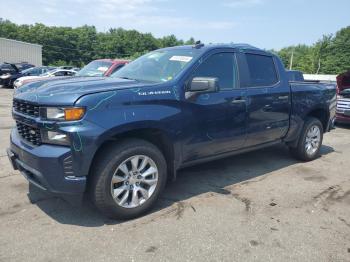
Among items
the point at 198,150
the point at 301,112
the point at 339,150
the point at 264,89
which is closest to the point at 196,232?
the point at 198,150

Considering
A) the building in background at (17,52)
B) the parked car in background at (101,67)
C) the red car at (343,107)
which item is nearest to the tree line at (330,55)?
the building in background at (17,52)

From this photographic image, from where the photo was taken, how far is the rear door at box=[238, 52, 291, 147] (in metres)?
5.00

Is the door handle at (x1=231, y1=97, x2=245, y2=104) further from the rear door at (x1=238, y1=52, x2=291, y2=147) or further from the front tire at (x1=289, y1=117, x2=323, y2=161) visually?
the front tire at (x1=289, y1=117, x2=323, y2=161)

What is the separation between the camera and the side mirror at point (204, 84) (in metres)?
4.05

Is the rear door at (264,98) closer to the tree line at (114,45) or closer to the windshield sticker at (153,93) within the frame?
the windshield sticker at (153,93)

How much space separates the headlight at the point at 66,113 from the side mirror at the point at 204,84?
134 centimetres

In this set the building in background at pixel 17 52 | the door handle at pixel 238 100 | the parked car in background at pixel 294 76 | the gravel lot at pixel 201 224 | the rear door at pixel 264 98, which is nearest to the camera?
the gravel lot at pixel 201 224

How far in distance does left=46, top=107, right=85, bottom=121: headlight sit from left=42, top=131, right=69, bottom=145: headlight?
0.47 feet

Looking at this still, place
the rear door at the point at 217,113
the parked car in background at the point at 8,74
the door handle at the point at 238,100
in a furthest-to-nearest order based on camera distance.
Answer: the parked car in background at the point at 8,74 < the door handle at the point at 238,100 < the rear door at the point at 217,113

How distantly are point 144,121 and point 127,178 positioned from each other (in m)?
0.61

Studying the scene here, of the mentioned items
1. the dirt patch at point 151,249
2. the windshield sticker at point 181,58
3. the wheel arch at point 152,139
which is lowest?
the dirt patch at point 151,249

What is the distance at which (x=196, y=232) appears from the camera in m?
3.62

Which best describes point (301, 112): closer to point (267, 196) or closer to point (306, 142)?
point (306, 142)

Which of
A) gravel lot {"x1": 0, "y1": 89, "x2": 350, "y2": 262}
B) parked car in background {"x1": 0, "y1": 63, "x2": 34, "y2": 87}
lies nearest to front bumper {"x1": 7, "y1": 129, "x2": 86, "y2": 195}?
gravel lot {"x1": 0, "y1": 89, "x2": 350, "y2": 262}
